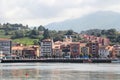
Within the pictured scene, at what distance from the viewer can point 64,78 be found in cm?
7681

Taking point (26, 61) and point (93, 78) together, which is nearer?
point (93, 78)

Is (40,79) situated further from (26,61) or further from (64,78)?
(26,61)

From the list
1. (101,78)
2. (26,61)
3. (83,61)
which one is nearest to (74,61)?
(83,61)

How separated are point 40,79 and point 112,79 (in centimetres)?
1080

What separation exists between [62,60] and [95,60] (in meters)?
13.3

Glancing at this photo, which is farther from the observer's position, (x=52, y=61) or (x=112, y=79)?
(x=52, y=61)

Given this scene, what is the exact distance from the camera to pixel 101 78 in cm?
7706

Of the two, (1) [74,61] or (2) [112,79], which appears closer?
(2) [112,79]

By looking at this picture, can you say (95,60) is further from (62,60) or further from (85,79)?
(85,79)

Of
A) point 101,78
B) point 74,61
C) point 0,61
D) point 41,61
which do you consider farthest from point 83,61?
point 101,78

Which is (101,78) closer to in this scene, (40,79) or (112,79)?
(112,79)

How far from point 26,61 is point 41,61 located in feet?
20.9

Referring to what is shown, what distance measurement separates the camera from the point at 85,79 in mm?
75188

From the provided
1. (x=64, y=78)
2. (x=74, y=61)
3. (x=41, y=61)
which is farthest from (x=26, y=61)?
(x=64, y=78)
